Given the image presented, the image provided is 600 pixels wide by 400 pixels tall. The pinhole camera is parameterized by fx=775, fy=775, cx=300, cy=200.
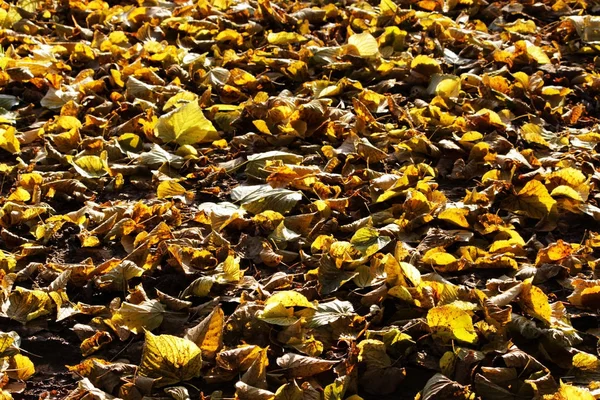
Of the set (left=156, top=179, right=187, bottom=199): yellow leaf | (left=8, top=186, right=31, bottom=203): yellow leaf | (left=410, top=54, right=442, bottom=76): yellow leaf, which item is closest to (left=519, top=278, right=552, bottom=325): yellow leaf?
(left=156, top=179, right=187, bottom=199): yellow leaf

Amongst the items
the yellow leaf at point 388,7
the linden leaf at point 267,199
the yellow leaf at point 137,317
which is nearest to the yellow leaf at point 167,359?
the yellow leaf at point 137,317

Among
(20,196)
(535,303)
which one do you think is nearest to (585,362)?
(535,303)

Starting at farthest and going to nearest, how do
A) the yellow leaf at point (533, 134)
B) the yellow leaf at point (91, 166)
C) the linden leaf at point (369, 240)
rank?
the yellow leaf at point (533, 134)
the yellow leaf at point (91, 166)
the linden leaf at point (369, 240)

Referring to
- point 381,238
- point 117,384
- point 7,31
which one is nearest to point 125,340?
point 117,384

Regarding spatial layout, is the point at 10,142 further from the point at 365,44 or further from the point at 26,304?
the point at 365,44

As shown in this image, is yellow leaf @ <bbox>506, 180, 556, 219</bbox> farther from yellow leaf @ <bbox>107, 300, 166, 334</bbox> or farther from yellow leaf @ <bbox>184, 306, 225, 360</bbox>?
yellow leaf @ <bbox>107, 300, 166, 334</bbox>

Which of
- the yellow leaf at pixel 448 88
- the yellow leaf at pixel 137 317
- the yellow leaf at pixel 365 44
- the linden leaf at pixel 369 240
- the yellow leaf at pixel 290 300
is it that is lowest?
the yellow leaf at pixel 137 317

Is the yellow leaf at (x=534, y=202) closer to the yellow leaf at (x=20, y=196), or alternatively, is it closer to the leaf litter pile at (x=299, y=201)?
the leaf litter pile at (x=299, y=201)
